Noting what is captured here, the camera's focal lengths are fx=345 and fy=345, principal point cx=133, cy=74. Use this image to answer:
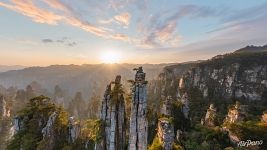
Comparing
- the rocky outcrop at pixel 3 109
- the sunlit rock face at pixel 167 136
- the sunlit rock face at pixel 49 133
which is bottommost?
the rocky outcrop at pixel 3 109

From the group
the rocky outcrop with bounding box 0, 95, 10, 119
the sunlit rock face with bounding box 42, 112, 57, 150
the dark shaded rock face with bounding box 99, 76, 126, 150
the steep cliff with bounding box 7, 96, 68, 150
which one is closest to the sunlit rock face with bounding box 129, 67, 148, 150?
the dark shaded rock face with bounding box 99, 76, 126, 150

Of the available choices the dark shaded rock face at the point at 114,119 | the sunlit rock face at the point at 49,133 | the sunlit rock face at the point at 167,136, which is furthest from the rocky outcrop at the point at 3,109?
the sunlit rock face at the point at 167,136

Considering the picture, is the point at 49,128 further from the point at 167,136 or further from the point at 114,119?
the point at 167,136

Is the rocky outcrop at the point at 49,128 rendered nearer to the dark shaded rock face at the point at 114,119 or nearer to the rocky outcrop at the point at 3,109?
the dark shaded rock face at the point at 114,119

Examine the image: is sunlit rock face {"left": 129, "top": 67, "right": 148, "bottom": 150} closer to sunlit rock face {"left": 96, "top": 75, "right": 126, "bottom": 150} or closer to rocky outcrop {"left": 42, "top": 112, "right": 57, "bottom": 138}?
sunlit rock face {"left": 96, "top": 75, "right": 126, "bottom": 150}

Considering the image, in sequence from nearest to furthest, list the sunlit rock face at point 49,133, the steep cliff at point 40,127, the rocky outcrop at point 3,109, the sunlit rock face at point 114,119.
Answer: the sunlit rock face at point 114,119 → the sunlit rock face at point 49,133 → the steep cliff at point 40,127 → the rocky outcrop at point 3,109

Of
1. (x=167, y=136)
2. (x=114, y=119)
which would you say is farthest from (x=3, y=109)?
(x=167, y=136)

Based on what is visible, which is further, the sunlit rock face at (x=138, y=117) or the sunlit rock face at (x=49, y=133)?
the sunlit rock face at (x=49, y=133)

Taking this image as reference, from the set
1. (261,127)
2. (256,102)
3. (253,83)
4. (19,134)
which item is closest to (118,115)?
(19,134)
